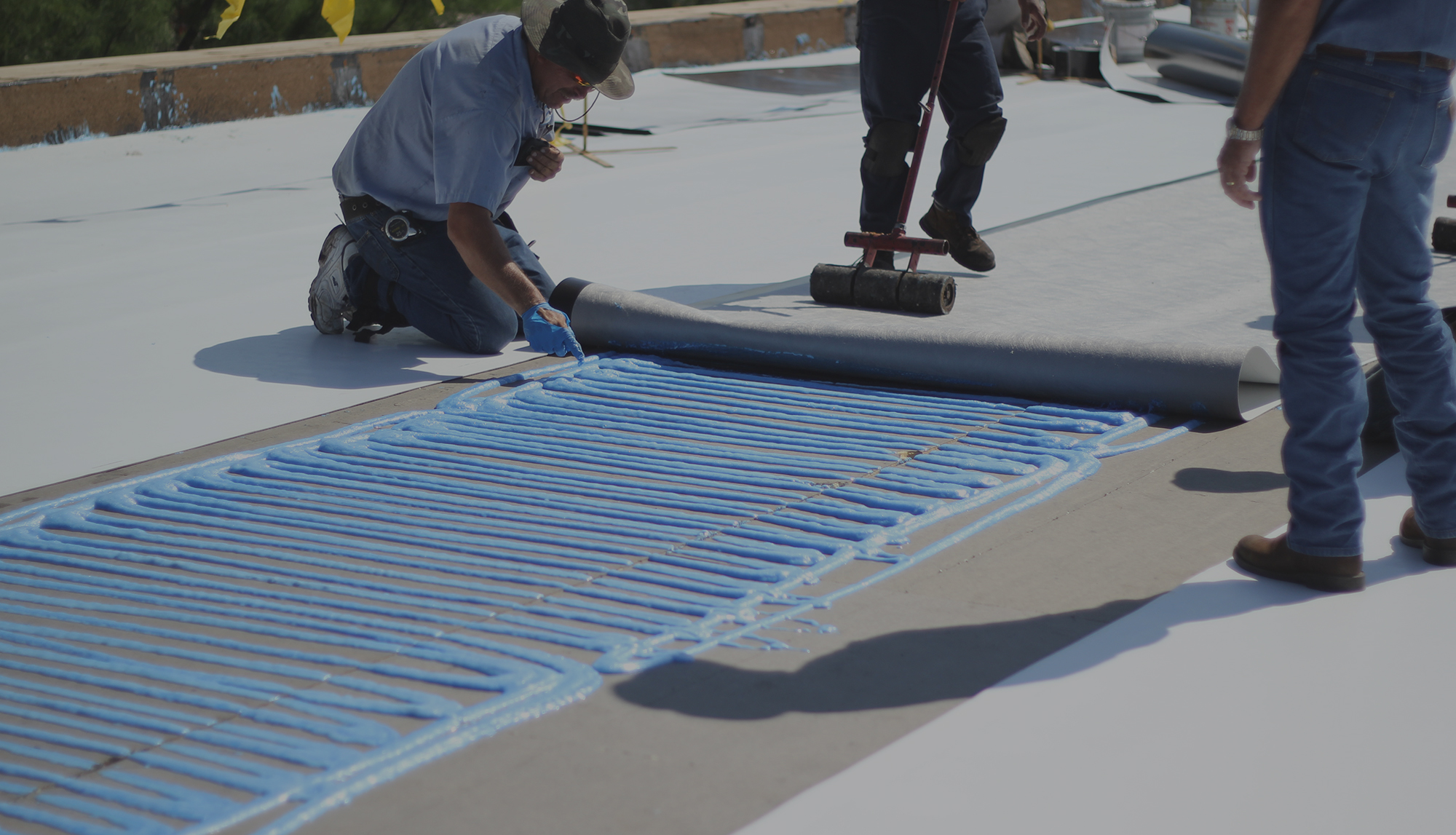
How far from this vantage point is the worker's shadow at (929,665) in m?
1.71

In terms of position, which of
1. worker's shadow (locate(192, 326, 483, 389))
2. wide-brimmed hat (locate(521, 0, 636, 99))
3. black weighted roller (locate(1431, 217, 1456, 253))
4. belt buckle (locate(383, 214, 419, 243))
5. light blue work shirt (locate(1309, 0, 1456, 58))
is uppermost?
wide-brimmed hat (locate(521, 0, 636, 99))

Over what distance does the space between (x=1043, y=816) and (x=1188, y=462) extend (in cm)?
128

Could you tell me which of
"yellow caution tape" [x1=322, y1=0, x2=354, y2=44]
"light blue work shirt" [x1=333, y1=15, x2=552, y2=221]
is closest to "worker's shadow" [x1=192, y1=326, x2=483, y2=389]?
"light blue work shirt" [x1=333, y1=15, x2=552, y2=221]

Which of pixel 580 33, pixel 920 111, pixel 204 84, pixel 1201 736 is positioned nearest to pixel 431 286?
pixel 580 33

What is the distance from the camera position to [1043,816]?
1474mm

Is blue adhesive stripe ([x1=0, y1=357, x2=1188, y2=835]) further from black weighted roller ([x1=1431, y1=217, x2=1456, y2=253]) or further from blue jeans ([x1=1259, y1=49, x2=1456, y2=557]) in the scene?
black weighted roller ([x1=1431, y1=217, x2=1456, y2=253])

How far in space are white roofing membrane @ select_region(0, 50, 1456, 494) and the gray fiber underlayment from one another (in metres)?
0.27

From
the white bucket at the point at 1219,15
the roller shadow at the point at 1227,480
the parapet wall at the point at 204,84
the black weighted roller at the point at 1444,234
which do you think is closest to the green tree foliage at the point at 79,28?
the parapet wall at the point at 204,84

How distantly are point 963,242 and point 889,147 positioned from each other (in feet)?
1.34

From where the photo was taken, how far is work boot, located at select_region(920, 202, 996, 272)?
13.9ft

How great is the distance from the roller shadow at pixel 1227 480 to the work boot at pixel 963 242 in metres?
1.79

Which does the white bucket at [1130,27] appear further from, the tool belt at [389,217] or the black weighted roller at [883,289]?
the tool belt at [389,217]

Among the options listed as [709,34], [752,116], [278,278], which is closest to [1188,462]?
[278,278]

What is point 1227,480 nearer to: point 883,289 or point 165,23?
point 883,289
